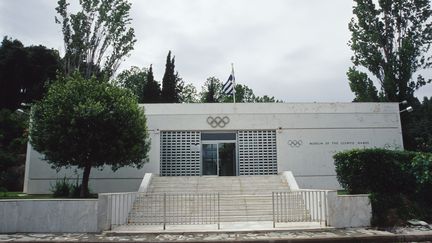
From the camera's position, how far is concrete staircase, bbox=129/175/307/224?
512 inches

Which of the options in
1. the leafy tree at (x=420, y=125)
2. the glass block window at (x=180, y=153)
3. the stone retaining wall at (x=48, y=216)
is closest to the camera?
the stone retaining wall at (x=48, y=216)

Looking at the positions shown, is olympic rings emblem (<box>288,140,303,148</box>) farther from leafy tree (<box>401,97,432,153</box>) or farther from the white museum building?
leafy tree (<box>401,97,432,153</box>)

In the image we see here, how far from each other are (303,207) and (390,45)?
1428cm

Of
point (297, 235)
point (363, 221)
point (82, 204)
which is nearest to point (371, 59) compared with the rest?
point (363, 221)

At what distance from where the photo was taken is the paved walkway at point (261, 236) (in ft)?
30.9

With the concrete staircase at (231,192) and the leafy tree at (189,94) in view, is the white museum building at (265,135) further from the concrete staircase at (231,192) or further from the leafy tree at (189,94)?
the leafy tree at (189,94)

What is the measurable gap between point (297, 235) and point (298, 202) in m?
2.85

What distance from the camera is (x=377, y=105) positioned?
20969mm

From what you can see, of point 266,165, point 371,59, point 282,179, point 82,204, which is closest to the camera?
point 82,204

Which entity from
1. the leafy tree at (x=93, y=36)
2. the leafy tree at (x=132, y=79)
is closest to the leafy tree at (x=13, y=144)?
the leafy tree at (x=93, y=36)

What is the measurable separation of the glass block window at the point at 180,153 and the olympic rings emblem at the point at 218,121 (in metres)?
0.95

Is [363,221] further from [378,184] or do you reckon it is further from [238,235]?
[238,235]

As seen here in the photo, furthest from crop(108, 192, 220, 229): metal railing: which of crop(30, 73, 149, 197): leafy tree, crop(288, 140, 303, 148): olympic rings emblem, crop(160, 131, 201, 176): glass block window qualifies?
crop(288, 140, 303, 148): olympic rings emblem

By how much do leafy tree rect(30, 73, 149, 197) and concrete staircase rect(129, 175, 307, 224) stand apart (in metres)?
2.37
